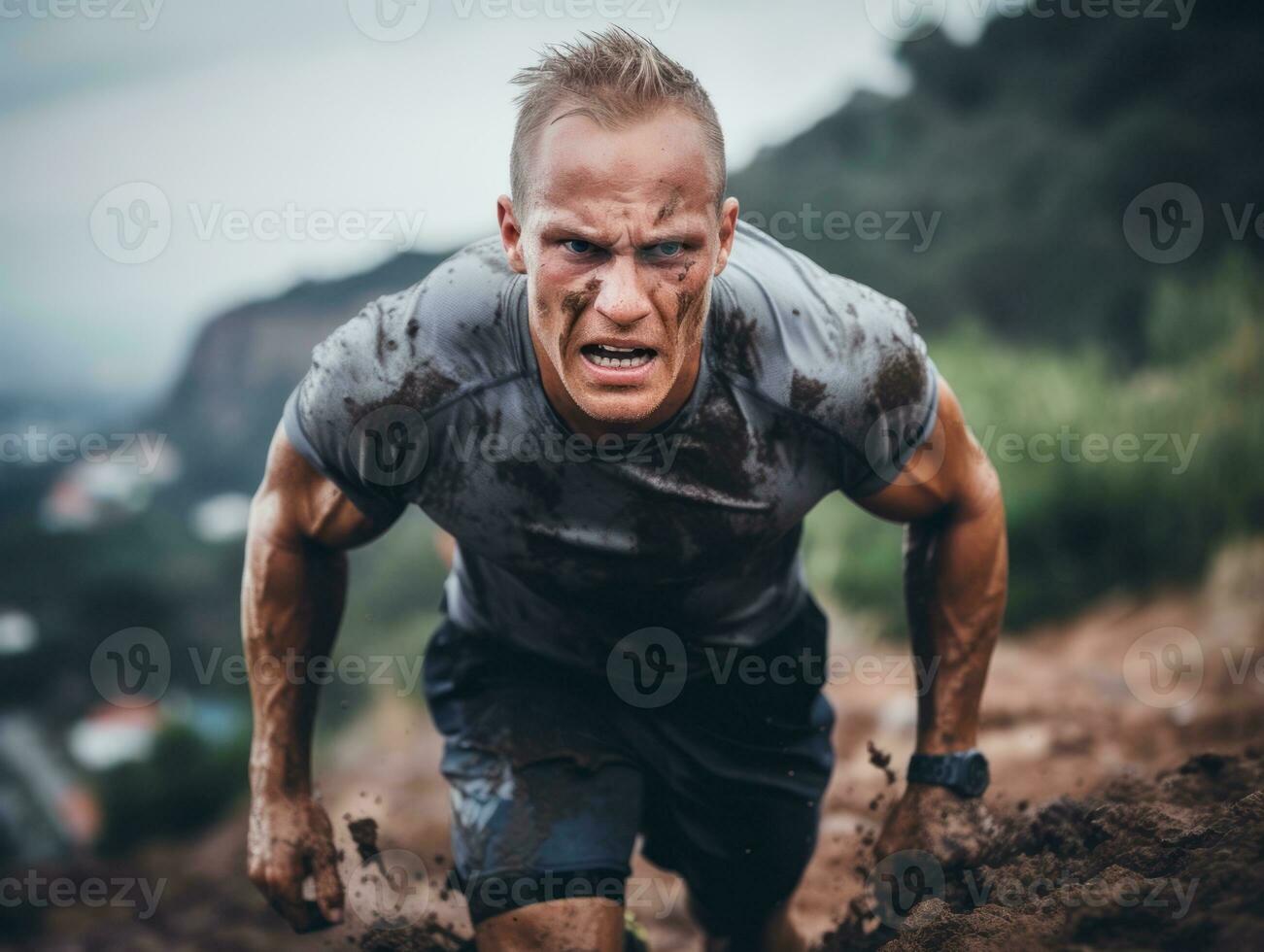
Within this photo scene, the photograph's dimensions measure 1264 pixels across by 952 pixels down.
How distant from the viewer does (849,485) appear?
88.4 inches

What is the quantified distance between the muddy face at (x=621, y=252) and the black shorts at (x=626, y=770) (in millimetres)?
688

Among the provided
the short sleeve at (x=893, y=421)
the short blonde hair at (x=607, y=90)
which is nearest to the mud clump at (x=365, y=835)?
the short sleeve at (x=893, y=421)

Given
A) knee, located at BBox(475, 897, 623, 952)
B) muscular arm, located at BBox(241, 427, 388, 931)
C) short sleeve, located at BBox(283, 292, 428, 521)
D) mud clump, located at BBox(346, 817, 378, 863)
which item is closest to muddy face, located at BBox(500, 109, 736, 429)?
short sleeve, located at BBox(283, 292, 428, 521)

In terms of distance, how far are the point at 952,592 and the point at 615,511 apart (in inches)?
28.1

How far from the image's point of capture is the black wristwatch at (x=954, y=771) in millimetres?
2375

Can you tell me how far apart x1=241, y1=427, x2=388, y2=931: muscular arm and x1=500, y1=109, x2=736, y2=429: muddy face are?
60 centimetres

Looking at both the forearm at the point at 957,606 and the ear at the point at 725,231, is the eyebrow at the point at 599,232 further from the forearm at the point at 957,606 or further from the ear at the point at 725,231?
the forearm at the point at 957,606

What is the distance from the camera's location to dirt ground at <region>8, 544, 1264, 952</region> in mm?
1978

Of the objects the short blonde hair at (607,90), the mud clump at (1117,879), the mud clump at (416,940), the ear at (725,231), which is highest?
the short blonde hair at (607,90)

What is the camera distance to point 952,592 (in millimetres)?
2416

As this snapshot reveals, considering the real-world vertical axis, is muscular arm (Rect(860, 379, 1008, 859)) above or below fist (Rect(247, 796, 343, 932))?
above

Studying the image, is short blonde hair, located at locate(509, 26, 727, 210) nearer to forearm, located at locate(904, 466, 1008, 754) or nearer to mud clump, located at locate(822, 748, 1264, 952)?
forearm, located at locate(904, 466, 1008, 754)

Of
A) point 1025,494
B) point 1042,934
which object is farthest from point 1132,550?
point 1042,934

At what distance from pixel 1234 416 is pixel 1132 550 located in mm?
761
